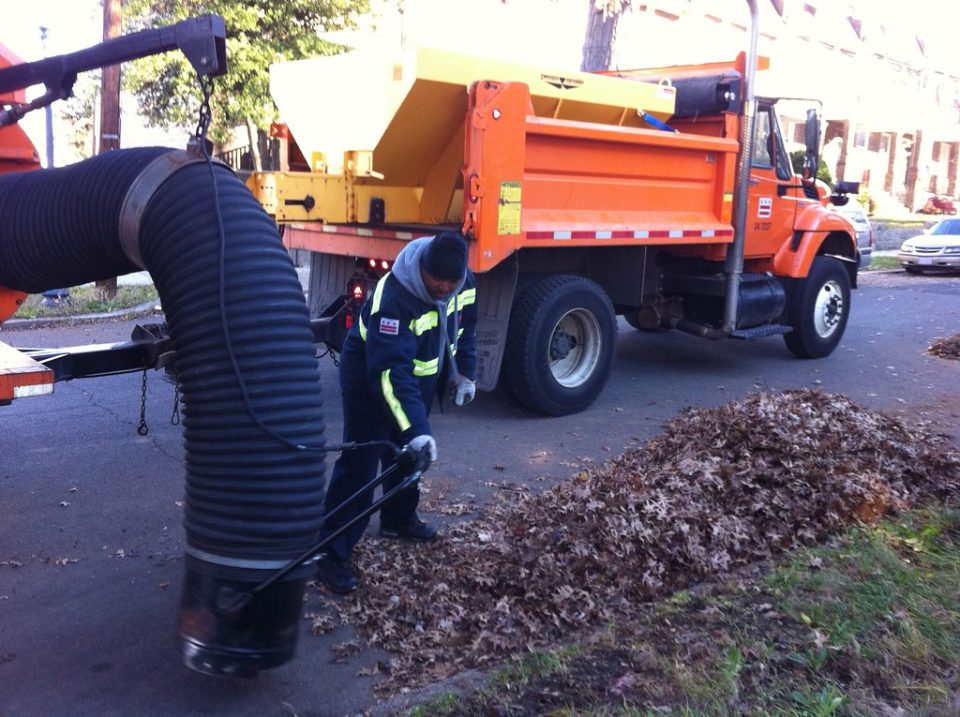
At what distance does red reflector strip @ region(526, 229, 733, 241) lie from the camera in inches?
295

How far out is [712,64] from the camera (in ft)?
31.1

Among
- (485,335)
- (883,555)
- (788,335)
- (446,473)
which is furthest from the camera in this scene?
(788,335)

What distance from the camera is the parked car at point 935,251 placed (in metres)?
20.8

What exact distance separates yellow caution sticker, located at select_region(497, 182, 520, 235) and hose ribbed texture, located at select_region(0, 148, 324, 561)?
3501 millimetres

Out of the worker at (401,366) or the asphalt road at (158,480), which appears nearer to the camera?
the asphalt road at (158,480)

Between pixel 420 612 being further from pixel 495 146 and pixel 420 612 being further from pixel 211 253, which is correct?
pixel 495 146

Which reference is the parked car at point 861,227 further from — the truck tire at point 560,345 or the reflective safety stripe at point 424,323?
the reflective safety stripe at point 424,323

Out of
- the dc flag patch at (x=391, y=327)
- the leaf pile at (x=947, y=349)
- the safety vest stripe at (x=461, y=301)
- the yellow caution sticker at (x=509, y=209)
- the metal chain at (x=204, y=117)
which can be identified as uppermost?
the metal chain at (x=204, y=117)

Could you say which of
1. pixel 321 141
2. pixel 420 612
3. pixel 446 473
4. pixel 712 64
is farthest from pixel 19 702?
pixel 712 64

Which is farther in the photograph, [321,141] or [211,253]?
[321,141]

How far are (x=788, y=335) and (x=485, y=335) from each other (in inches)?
174

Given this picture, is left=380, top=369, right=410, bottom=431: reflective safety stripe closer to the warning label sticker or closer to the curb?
the warning label sticker

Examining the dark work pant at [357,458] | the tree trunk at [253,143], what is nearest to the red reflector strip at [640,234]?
the dark work pant at [357,458]

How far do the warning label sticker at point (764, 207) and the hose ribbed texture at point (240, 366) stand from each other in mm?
6853
